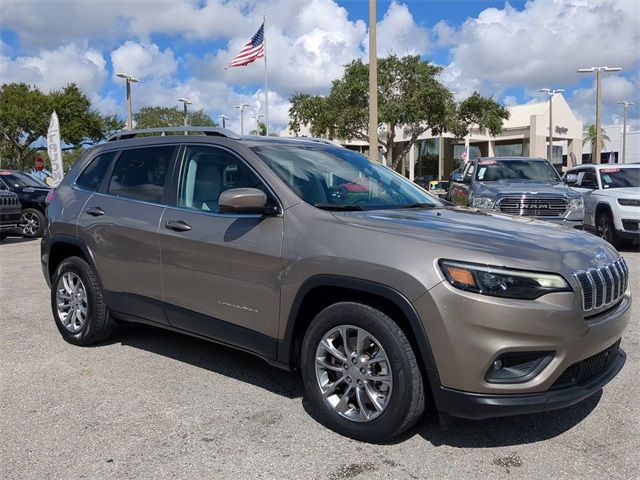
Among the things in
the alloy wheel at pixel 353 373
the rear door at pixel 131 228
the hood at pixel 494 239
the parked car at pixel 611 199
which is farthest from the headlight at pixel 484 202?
the alloy wheel at pixel 353 373

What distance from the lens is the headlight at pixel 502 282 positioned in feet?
9.71

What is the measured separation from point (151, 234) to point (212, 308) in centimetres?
83

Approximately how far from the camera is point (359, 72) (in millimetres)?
29891

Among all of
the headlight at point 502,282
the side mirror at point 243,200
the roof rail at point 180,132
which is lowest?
the headlight at point 502,282

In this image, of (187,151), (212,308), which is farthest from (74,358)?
(187,151)

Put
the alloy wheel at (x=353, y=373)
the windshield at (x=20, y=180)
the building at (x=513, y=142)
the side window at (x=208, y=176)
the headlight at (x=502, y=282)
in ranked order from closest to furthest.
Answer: the headlight at (x=502, y=282) → the alloy wheel at (x=353, y=373) → the side window at (x=208, y=176) → the windshield at (x=20, y=180) → the building at (x=513, y=142)

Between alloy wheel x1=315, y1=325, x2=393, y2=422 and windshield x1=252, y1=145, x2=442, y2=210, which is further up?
windshield x1=252, y1=145, x2=442, y2=210

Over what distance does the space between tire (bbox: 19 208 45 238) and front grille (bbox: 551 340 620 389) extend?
585 inches

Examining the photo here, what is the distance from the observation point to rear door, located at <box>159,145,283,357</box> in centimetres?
373

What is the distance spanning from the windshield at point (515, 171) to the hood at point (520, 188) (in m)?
0.32

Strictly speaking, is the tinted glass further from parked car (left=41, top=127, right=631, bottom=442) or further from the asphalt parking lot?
the asphalt parking lot

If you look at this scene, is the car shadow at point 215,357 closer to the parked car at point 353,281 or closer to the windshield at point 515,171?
the parked car at point 353,281

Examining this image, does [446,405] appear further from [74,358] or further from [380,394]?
[74,358]

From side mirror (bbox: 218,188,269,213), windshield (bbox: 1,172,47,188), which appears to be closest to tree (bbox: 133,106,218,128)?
windshield (bbox: 1,172,47,188)
